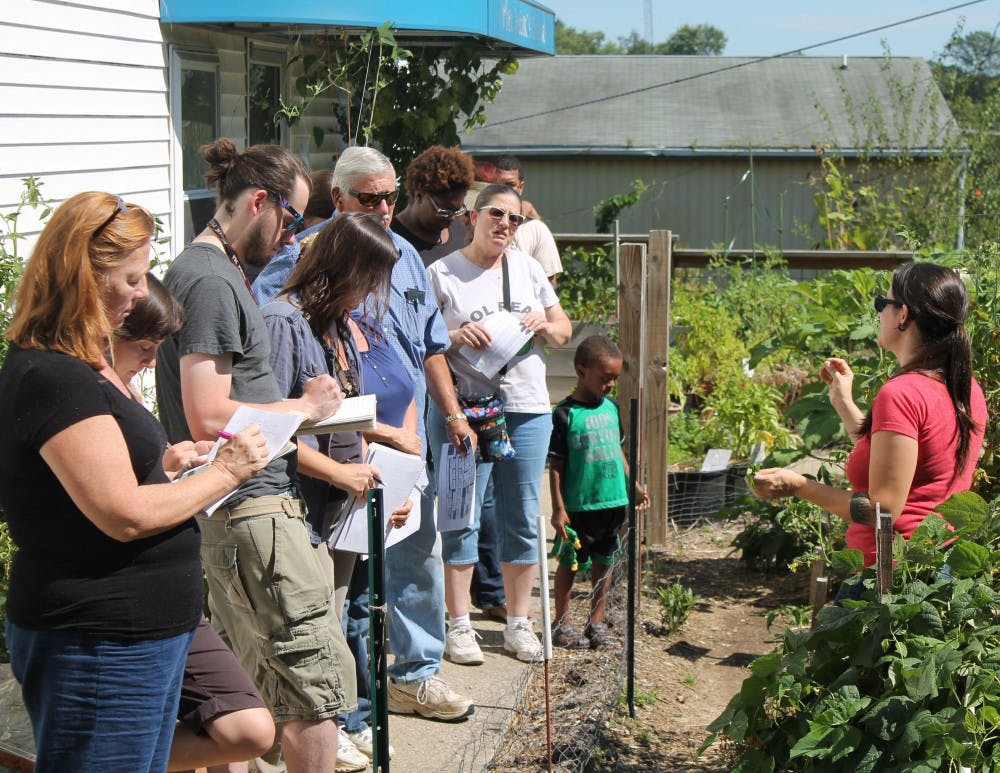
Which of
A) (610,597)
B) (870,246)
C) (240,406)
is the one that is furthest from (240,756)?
(870,246)

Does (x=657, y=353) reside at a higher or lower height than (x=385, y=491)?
higher

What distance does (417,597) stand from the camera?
4.18m

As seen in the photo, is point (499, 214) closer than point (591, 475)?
Yes

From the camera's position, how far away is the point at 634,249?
19.5 feet

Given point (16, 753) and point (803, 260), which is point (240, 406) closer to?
point (16, 753)

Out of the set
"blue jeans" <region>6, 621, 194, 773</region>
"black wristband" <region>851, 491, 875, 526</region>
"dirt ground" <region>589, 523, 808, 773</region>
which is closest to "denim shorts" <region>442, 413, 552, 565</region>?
"dirt ground" <region>589, 523, 808, 773</region>

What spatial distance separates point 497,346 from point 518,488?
66 cm

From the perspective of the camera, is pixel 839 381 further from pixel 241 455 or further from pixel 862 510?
pixel 241 455

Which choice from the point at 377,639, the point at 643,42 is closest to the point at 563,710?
the point at 377,639

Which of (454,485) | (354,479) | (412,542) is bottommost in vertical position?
(412,542)

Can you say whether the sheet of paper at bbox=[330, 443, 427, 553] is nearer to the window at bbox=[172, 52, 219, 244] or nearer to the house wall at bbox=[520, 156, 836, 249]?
the window at bbox=[172, 52, 219, 244]

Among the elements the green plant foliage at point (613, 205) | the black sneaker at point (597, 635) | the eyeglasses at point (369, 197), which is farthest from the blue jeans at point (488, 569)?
the green plant foliage at point (613, 205)

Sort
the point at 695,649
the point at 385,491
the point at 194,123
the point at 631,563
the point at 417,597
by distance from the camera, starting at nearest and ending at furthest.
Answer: the point at 385,491
the point at 417,597
the point at 631,563
the point at 695,649
the point at 194,123

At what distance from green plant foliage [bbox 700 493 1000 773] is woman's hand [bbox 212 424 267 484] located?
60.3 inches
